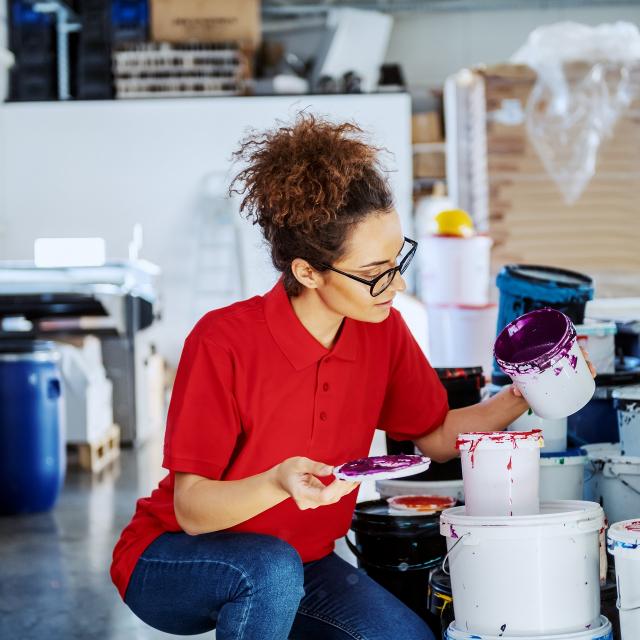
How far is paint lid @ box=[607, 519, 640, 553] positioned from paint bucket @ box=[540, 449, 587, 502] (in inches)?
21.1

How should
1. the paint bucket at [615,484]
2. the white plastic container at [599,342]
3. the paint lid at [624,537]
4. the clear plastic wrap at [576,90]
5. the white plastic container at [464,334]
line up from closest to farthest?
the paint lid at [624,537], the paint bucket at [615,484], the white plastic container at [599,342], the white plastic container at [464,334], the clear plastic wrap at [576,90]

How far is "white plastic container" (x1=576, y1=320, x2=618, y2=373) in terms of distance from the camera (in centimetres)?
295

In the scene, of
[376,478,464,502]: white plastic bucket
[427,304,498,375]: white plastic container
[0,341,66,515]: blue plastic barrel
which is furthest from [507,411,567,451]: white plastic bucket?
[0,341,66,515]: blue plastic barrel

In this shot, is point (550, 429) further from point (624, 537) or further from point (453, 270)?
point (453, 270)

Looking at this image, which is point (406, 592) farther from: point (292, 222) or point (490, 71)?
point (490, 71)

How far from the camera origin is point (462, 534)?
1.88m

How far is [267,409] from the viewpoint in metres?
1.94

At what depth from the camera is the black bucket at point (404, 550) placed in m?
2.38

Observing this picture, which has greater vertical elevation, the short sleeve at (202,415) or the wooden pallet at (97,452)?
Answer: the short sleeve at (202,415)

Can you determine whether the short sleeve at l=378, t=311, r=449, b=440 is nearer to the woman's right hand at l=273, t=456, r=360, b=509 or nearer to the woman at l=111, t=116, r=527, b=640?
the woman at l=111, t=116, r=527, b=640

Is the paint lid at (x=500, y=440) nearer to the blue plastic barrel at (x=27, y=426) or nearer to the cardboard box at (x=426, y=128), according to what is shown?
the blue plastic barrel at (x=27, y=426)

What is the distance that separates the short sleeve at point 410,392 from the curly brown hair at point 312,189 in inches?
11.7

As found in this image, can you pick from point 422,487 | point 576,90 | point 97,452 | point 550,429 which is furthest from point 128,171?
point 550,429

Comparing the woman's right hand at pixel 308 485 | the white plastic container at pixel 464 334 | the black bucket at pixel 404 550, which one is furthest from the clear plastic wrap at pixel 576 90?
the woman's right hand at pixel 308 485
